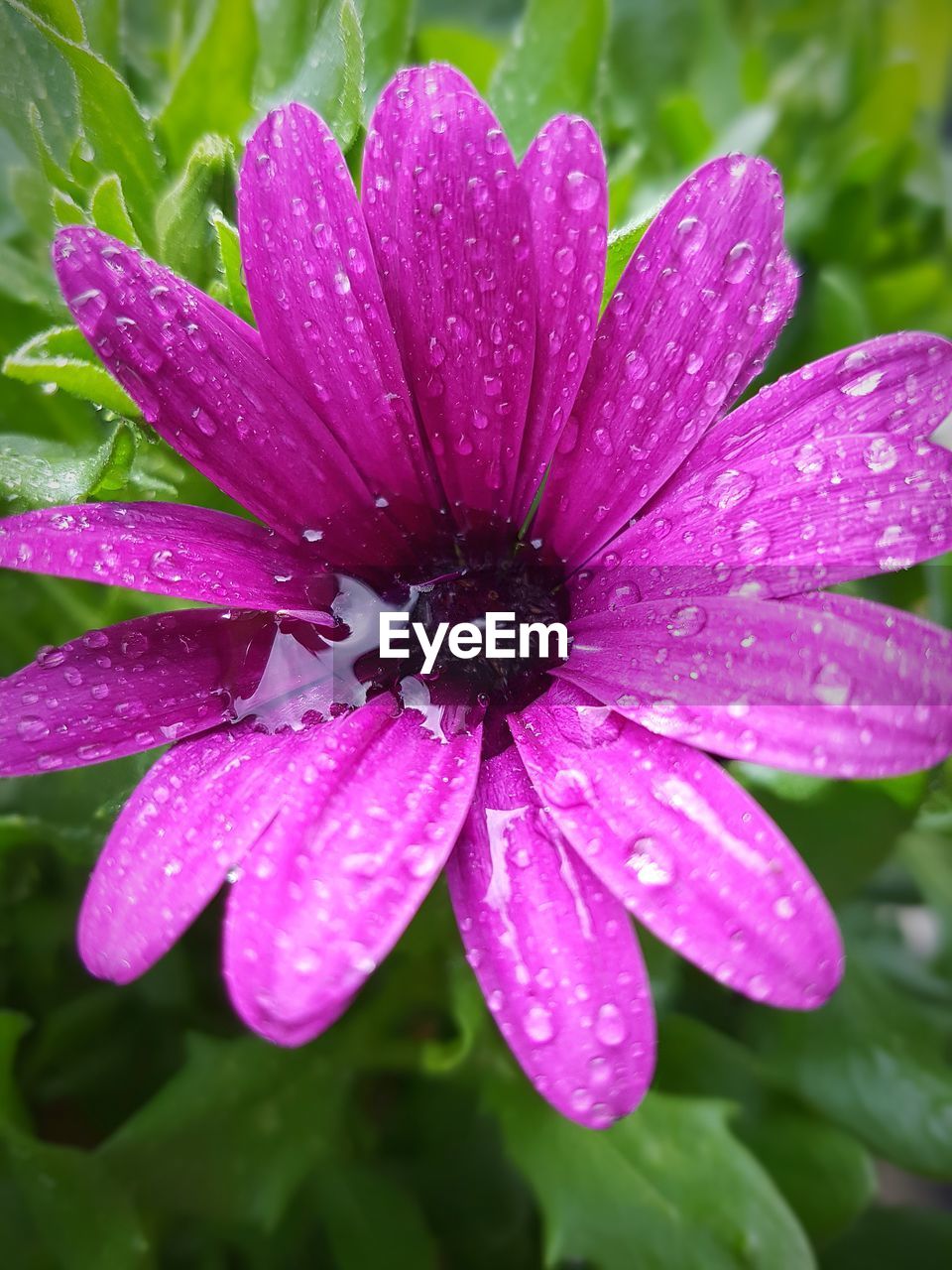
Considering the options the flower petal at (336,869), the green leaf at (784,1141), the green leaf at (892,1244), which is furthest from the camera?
the green leaf at (892,1244)

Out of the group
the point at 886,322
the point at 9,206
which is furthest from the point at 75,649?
the point at 886,322

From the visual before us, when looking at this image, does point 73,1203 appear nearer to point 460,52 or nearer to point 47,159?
point 47,159

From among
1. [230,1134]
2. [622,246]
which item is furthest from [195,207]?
[230,1134]

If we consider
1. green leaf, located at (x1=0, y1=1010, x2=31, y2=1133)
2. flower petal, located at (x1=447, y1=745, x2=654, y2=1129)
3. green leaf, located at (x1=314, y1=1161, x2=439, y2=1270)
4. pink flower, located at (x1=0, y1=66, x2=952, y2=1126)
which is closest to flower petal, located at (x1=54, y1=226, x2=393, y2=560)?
pink flower, located at (x1=0, y1=66, x2=952, y2=1126)

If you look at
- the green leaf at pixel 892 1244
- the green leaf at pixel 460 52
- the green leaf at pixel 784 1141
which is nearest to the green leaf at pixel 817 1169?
the green leaf at pixel 784 1141

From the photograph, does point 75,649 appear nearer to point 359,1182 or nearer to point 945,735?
point 945,735

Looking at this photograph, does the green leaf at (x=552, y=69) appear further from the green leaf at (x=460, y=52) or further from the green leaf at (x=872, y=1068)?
the green leaf at (x=872, y=1068)
